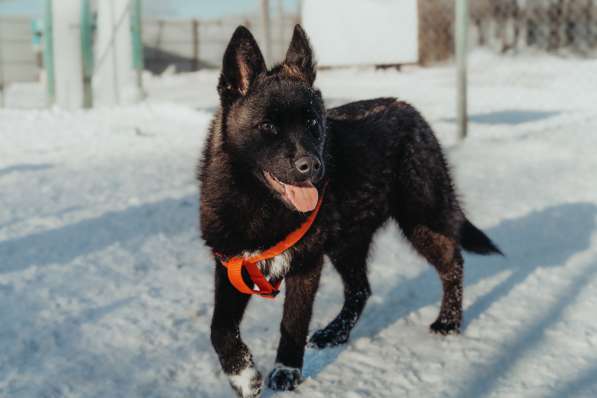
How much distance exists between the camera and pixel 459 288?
3.50 metres

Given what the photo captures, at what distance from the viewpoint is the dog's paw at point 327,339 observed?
129 inches

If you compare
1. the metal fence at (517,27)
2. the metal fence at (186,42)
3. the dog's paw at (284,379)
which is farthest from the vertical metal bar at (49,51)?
the metal fence at (186,42)

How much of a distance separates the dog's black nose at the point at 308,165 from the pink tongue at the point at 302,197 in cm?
15

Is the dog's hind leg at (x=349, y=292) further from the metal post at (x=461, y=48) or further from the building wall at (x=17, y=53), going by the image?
the building wall at (x=17, y=53)

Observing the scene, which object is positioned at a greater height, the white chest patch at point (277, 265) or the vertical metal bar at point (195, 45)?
the vertical metal bar at point (195, 45)

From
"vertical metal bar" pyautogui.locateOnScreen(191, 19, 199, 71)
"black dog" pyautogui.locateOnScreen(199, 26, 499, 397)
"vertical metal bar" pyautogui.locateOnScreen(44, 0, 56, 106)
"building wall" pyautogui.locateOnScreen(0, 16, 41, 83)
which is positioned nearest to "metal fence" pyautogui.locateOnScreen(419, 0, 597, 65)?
"vertical metal bar" pyautogui.locateOnScreen(44, 0, 56, 106)

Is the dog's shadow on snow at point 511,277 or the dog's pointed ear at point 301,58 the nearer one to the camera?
the dog's pointed ear at point 301,58

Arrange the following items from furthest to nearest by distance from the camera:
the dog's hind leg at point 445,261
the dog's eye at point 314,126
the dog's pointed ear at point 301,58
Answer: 1. the dog's hind leg at point 445,261
2. the dog's pointed ear at point 301,58
3. the dog's eye at point 314,126

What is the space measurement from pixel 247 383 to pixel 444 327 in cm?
121

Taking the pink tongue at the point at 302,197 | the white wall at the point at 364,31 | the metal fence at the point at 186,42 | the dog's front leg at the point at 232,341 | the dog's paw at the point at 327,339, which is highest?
the metal fence at the point at 186,42

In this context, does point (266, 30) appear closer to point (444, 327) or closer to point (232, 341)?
point (444, 327)

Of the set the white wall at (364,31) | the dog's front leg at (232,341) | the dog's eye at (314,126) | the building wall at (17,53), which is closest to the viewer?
the dog's front leg at (232,341)

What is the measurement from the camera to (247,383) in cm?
264

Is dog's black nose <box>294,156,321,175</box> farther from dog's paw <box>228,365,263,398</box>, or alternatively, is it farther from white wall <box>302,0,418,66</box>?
white wall <box>302,0,418,66</box>
